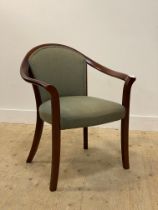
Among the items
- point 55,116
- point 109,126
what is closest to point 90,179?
point 55,116

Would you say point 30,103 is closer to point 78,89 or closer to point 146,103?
point 78,89

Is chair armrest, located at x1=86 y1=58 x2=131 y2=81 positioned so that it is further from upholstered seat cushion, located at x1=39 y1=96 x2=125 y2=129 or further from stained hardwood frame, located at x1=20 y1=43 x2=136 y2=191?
upholstered seat cushion, located at x1=39 y1=96 x2=125 y2=129

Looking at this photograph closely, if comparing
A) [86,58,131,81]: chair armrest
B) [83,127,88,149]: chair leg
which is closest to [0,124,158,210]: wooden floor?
[83,127,88,149]: chair leg

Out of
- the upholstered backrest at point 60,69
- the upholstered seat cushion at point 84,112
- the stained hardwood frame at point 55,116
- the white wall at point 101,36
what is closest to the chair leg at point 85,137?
the stained hardwood frame at point 55,116

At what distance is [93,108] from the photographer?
67.8 inches

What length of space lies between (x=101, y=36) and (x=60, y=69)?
709mm

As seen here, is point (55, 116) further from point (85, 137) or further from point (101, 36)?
point (101, 36)

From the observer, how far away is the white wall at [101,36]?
97.6 inches

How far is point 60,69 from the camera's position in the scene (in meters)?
2.02

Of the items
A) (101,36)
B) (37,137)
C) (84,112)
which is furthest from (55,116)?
(101,36)

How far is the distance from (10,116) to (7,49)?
64 centimetres

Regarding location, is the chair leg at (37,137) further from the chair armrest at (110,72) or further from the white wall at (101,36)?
the white wall at (101,36)

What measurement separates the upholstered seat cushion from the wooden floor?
1.26 feet

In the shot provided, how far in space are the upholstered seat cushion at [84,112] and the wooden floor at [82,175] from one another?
0.38 metres
